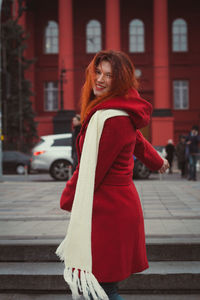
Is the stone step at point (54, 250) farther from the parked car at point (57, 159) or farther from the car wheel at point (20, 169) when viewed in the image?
the car wheel at point (20, 169)

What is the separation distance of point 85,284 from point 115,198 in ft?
1.68

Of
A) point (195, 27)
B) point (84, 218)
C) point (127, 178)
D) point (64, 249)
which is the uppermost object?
point (195, 27)

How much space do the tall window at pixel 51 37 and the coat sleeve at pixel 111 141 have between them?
36.2 meters

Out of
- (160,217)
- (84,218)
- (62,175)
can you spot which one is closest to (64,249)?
(84,218)

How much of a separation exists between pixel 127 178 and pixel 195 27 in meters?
36.2

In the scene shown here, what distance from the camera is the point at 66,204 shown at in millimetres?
2600

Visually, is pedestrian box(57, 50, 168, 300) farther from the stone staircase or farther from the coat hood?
the stone staircase

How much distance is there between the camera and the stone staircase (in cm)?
432

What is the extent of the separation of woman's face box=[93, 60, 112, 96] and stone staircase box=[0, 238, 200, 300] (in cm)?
237

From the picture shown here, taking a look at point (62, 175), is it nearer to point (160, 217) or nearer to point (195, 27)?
point (160, 217)

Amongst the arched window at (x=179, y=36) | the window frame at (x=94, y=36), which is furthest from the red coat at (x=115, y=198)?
the arched window at (x=179, y=36)

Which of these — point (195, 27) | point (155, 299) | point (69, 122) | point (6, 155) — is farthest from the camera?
point (195, 27)

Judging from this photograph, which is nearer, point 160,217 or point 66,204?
point 66,204

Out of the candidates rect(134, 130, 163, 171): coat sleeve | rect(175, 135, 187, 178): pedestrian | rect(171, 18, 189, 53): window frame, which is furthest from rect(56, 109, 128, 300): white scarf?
rect(171, 18, 189, 53): window frame
